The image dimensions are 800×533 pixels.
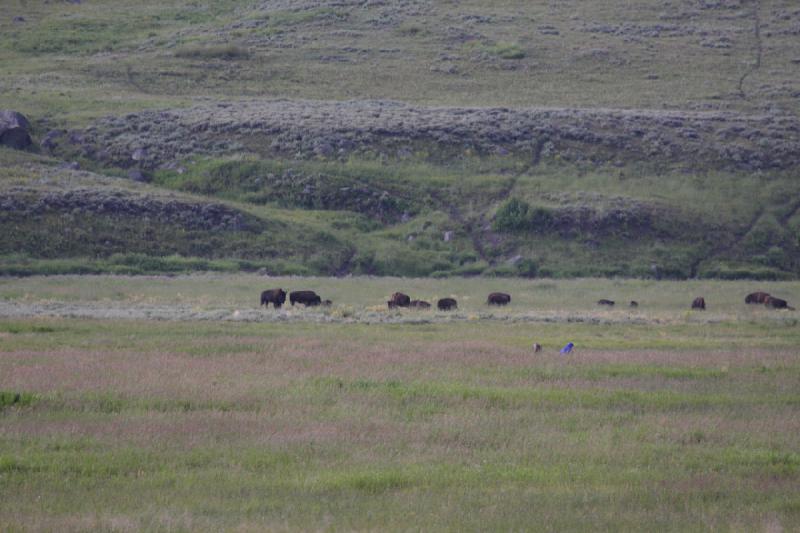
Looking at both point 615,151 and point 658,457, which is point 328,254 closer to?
point 615,151

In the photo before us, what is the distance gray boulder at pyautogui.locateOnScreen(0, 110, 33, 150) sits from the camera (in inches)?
2158

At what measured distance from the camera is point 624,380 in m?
16.9

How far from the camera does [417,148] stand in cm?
5762

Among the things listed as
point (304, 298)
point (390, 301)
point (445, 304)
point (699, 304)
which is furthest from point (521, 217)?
→ point (304, 298)

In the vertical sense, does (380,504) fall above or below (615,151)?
below


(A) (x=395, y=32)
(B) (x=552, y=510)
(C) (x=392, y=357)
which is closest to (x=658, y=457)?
(B) (x=552, y=510)

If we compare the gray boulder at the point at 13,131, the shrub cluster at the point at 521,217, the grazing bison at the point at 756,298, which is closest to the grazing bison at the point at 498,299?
the grazing bison at the point at 756,298

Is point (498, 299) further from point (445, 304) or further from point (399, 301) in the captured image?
point (399, 301)

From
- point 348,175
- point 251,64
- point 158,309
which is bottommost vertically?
point 158,309

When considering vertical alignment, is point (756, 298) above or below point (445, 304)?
above

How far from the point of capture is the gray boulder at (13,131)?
54.8 metres

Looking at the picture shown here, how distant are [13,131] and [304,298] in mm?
32373

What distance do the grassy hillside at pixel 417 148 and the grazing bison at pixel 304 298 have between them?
11702mm

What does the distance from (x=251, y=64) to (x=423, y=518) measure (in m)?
75.3
